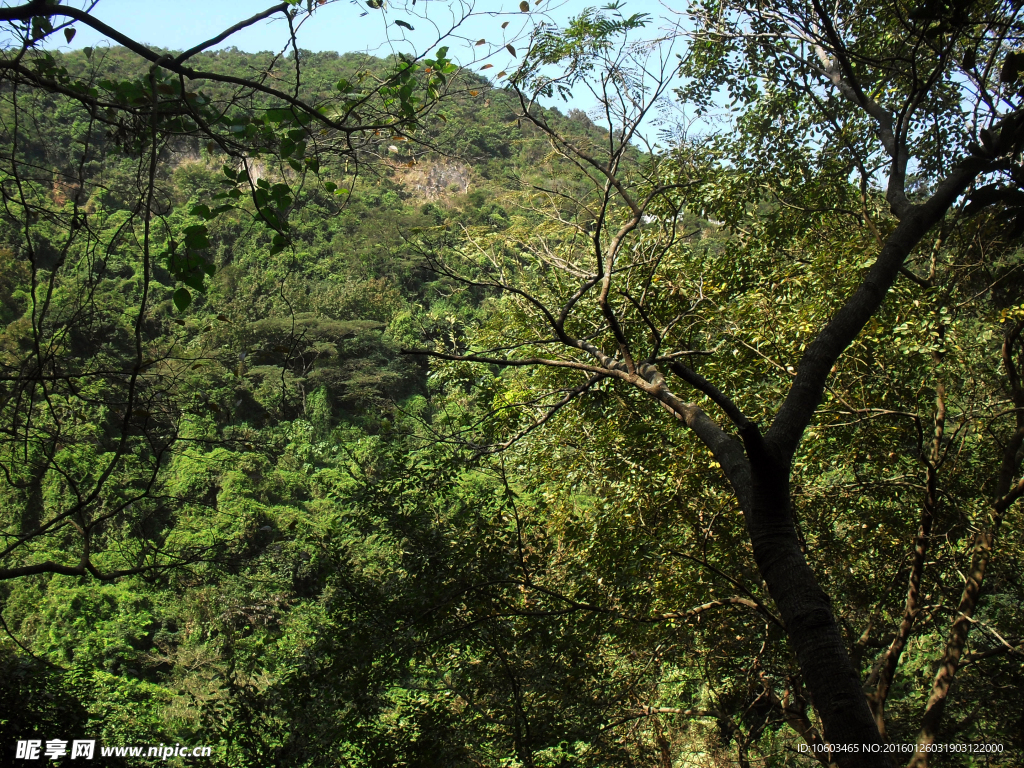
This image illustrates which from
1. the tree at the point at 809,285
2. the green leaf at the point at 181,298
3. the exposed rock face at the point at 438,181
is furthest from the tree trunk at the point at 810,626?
the exposed rock face at the point at 438,181

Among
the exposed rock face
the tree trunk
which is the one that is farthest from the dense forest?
the exposed rock face

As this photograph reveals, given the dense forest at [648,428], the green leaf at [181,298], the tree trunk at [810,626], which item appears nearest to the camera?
the tree trunk at [810,626]

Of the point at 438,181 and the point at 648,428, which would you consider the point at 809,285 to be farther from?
the point at 438,181

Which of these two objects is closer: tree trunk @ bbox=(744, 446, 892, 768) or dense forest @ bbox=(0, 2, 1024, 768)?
tree trunk @ bbox=(744, 446, 892, 768)

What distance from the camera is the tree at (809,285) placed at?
6.05 ft

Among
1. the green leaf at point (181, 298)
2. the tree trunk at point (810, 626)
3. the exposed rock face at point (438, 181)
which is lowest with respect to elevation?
the tree trunk at point (810, 626)

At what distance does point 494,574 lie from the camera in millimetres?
3887

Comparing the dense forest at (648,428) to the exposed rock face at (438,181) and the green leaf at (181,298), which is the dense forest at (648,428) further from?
A: the exposed rock face at (438,181)

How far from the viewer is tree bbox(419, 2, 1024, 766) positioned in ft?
6.05

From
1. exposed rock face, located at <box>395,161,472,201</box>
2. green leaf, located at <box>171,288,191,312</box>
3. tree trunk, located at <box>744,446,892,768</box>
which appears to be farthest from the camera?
exposed rock face, located at <box>395,161,472,201</box>

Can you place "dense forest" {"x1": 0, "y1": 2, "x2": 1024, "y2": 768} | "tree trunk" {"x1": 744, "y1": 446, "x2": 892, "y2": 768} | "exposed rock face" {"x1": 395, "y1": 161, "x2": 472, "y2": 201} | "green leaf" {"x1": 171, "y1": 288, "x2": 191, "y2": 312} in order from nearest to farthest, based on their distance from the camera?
"tree trunk" {"x1": 744, "y1": 446, "x2": 892, "y2": 768} → "green leaf" {"x1": 171, "y1": 288, "x2": 191, "y2": 312} → "dense forest" {"x1": 0, "y1": 2, "x2": 1024, "y2": 768} → "exposed rock face" {"x1": 395, "y1": 161, "x2": 472, "y2": 201}

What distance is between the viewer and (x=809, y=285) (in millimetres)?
4168

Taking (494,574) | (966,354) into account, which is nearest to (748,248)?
(966,354)

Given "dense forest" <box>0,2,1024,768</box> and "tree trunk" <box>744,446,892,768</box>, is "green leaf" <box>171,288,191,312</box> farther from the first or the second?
"tree trunk" <box>744,446,892,768</box>
